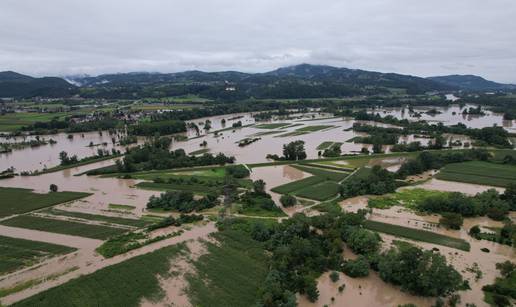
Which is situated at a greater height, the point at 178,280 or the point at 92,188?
the point at 92,188

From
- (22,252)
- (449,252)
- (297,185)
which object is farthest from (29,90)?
(449,252)

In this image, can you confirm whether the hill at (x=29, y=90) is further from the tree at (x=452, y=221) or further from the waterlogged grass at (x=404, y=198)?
the tree at (x=452, y=221)

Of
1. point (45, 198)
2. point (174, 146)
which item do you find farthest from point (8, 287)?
point (174, 146)

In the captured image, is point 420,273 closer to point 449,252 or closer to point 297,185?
point 449,252

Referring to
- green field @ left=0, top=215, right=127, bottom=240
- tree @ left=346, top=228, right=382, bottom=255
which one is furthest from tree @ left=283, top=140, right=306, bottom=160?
green field @ left=0, top=215, right=127, bottom=240

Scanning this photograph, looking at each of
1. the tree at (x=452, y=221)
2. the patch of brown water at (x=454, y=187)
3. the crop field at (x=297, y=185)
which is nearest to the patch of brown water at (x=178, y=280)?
the crop field at (x=297, y=185)

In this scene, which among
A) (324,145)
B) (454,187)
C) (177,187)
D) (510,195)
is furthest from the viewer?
(324,145)

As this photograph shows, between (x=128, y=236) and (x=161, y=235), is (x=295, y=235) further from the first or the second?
(x=128, y=236)
